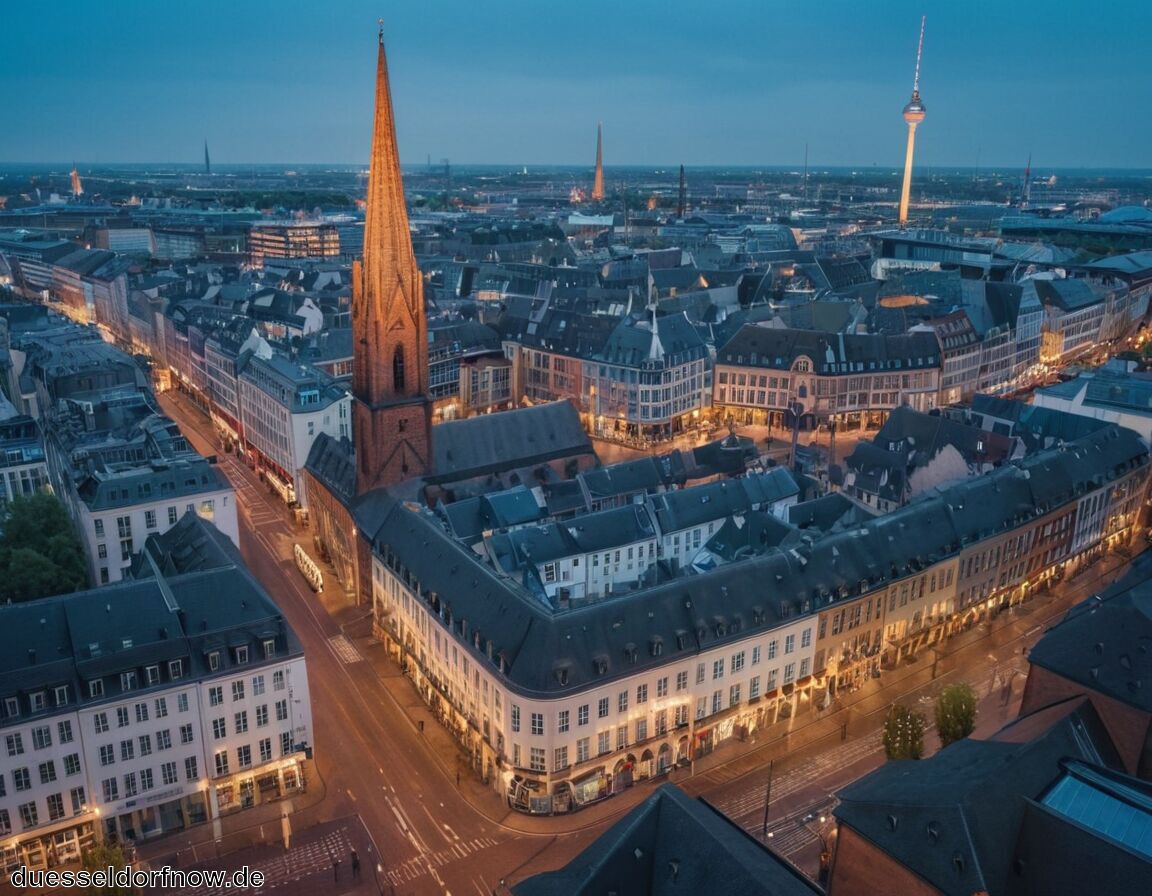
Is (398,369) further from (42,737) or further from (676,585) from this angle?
(42,737)

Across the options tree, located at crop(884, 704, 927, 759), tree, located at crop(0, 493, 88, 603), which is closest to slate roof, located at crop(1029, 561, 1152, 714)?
tree, located at crop(884, 704, 927, 759)

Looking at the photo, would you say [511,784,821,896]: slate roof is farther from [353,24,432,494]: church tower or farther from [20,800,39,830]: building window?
[353,24,432,494]: church tower

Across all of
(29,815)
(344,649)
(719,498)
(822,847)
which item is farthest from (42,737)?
(719,498)

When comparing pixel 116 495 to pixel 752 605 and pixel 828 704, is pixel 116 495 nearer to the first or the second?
pixel 752 605

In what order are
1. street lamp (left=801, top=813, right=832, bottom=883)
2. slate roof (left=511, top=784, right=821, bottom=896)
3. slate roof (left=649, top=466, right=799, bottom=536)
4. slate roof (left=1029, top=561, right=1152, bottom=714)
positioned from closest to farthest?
1. slate roof (left=511, top=784, right=821, bottom=896)
2. slate roof (left=1029, top=561, right=1152, bottom=714)
3. street lamp (left=801, top=813, right=832, bottom=883)
4. slate roof (left=649, top=466, right=799, bottom=536)

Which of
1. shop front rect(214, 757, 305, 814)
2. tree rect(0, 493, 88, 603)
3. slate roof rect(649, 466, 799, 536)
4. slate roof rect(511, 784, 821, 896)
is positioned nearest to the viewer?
slate roof rect(511, 784, 821, 896)

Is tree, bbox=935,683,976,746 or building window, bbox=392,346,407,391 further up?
→ building window, bbox=392,346,407,391
